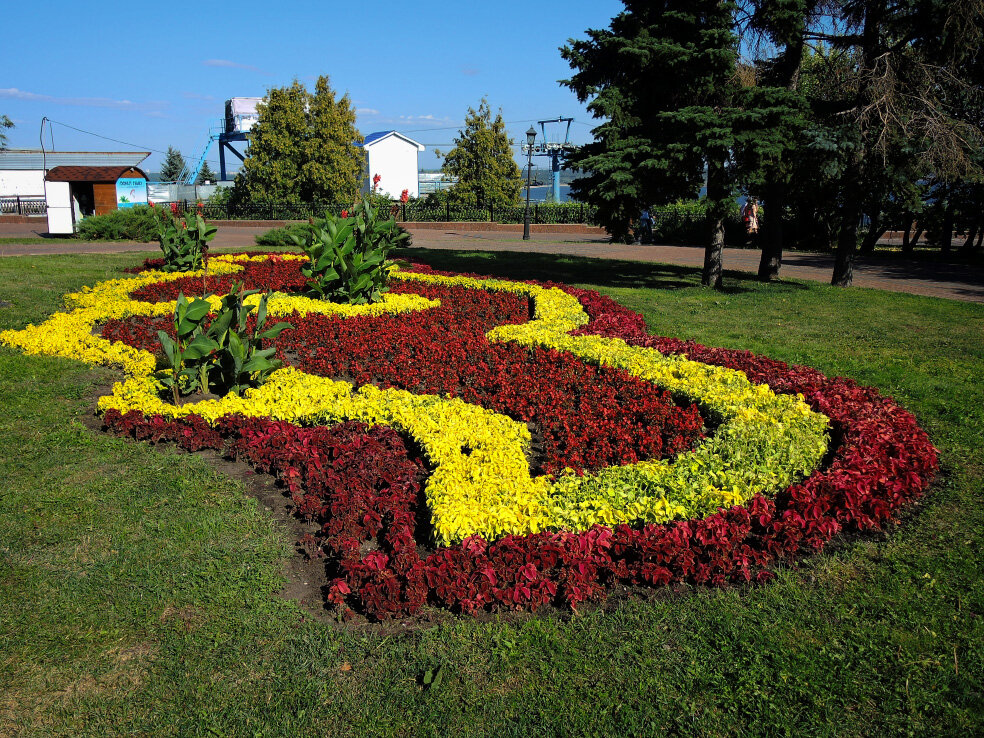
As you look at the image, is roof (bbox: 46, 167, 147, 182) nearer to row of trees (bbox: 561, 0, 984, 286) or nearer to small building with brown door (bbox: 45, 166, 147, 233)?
small building with brown door (bbox: 45, 166, 147, 233)

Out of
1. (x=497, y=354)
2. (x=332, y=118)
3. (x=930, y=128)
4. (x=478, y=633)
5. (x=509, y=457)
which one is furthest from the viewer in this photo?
(x=332, y=118)

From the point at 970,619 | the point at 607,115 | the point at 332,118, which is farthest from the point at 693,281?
the point at 332,118

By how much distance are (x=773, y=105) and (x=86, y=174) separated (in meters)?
19.3

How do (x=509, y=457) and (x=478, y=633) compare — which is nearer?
(x=478, y=633)

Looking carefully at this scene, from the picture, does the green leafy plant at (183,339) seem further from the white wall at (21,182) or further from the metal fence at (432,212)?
the white wall at (21,182)

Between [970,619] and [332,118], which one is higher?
[332,118]

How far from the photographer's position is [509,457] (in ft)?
14.8

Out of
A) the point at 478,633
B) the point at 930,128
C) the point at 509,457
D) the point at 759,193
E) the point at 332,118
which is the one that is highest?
the point at 332,118

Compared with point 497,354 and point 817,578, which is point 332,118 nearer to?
point 497,354

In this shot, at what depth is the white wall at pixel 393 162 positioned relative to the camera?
1826 inches

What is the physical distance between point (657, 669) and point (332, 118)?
3118 cm

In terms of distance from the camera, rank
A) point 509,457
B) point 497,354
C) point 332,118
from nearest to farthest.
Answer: point 509,457, point 497,354, point 332,118

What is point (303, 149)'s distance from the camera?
102ft

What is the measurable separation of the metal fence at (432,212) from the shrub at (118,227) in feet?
29.8
